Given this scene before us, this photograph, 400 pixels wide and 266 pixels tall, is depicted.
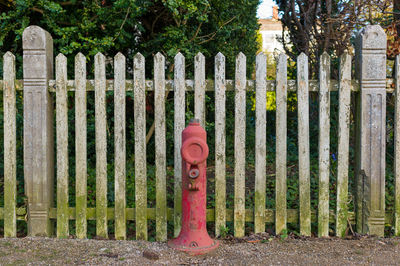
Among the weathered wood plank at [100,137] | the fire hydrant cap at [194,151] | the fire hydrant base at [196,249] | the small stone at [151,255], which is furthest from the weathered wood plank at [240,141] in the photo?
the weathered wood plank at [100,137]

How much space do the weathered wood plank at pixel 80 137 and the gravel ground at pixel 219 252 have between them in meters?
0.24

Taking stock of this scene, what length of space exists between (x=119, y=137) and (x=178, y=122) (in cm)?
57

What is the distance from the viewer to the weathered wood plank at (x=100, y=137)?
363 centimetres

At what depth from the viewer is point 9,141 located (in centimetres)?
→ 374

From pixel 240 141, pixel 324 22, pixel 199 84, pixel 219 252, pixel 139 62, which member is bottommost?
pixel 219 252

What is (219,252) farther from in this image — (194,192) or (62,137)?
(62,137)

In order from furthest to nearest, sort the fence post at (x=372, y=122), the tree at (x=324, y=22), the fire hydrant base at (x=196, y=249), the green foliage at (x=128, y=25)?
the tree at (x=324, y=22) → the green foliage at (x=128, y=25) → the fence post at (x=372, y=122) → the fire hydrant base at (x=196, y=249)

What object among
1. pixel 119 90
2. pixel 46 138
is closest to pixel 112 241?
pixel 46 138

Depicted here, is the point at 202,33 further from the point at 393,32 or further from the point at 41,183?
the point at 41,183

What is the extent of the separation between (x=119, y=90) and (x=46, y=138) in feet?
2.70

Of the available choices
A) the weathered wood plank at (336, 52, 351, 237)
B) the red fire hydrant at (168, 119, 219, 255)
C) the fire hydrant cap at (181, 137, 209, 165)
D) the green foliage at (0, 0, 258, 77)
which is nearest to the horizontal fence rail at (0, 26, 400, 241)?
the weathered wood plank at (336, 52, 351, 237)

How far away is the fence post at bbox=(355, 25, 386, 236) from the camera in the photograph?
3561 millimetres

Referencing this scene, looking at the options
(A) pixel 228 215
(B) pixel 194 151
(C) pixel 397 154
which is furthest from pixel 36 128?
(C) pixel 397 154

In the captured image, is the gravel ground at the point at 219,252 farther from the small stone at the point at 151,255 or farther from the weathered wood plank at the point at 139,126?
the weathered wood plank at the point at 139,126
